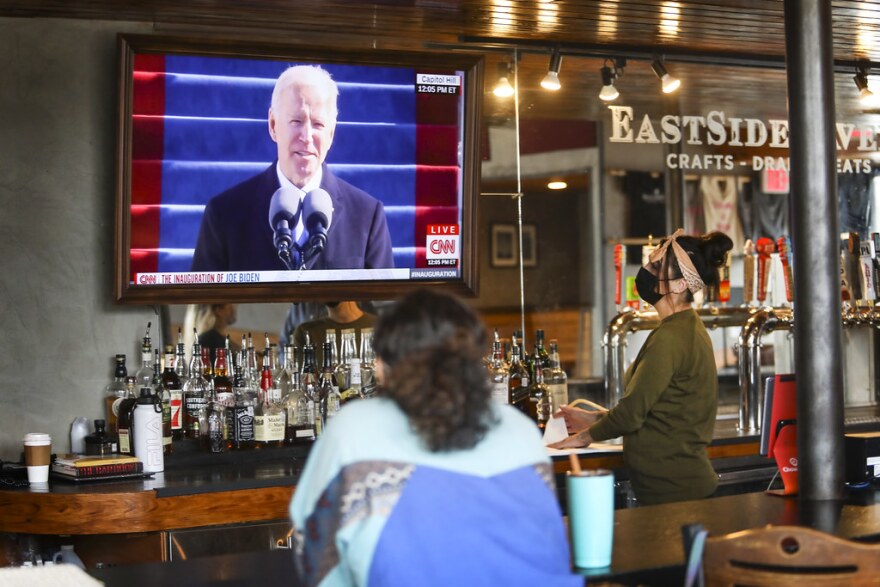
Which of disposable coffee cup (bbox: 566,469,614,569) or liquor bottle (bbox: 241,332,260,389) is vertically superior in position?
liquor bottle (bbox: 241,332,260,389)

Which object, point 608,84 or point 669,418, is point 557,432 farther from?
point 608,84

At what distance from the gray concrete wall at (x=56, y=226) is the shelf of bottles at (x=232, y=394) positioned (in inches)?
6.3

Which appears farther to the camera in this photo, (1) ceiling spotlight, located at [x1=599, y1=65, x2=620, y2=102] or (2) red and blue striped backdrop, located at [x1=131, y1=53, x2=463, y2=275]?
(1) ceiling spotlight, located at [x1=599, y1=65, x2=620, y2=102]

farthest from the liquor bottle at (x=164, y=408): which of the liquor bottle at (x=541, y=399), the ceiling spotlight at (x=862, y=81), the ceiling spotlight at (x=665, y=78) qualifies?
the ceiling spotlight at (x=862, y=81)

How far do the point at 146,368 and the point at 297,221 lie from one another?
788mm

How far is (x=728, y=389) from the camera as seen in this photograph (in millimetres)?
6918

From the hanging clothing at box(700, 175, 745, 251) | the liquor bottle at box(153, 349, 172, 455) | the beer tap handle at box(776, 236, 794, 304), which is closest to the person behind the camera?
the liquor bottle at box(153, 349, 172, 455)

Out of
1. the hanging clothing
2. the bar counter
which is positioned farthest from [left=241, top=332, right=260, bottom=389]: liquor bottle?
the hanging clothing

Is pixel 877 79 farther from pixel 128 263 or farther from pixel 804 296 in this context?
pixel 128 263

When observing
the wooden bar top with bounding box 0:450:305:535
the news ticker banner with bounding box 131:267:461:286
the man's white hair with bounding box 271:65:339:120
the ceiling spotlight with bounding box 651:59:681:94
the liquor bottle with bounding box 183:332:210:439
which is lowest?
the wooden bar top with bounding box 0:450:305:535

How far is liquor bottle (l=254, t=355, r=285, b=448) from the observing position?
13.7ft

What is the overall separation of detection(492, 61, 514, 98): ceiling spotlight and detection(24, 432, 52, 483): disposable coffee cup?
2.55 metres

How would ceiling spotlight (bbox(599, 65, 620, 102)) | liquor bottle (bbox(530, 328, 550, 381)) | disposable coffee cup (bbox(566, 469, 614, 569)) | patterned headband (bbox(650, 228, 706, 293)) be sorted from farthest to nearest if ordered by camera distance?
ceiling spotlight (bbox(599, 65, 620, 102)), liquor bottle (bbox(530, 328, 550, 381)), patterned headband (bbox(650, 228, 706, 293)), disposable coffee cup (bbox(566, 469, 614, 569))

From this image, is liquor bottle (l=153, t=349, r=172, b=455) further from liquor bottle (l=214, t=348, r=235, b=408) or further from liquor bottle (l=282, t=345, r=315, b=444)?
liquor bottle (l=282, t=345, r=315, b=444)
